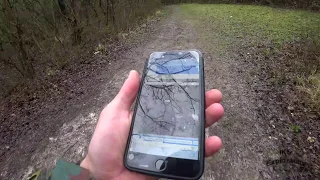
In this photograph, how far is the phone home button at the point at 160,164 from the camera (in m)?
1.26

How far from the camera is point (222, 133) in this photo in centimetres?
280

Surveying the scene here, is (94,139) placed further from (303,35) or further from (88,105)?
(303,35)

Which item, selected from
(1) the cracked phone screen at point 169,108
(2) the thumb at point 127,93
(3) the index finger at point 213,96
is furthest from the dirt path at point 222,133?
(2) the thumb at point 127,93

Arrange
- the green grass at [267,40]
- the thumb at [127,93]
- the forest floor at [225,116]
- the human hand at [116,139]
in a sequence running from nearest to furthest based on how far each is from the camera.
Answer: the human hand at [116,139], the thumb at [127,93], the forest floor at [225,116], the green grass at [267,40]

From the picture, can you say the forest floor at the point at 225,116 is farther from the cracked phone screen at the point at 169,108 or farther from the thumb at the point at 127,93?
the thumb at the point at 127,93

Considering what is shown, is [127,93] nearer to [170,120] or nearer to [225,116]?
[170,120]

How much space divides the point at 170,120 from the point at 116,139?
373mm

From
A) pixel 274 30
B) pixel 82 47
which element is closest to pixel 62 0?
pixel 82 47

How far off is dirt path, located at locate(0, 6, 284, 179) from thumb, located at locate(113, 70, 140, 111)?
1336 mm

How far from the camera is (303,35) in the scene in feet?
17.7

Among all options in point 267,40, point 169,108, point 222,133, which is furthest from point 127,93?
point 267,40

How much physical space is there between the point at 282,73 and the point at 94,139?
10.7 feet

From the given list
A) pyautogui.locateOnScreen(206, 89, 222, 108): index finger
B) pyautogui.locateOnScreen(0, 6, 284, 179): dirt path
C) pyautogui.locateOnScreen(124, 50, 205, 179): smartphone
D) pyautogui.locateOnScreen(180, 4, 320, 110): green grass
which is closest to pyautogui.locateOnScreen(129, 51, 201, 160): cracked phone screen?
pyautogui.locateOnScreen(124, 50, 205, 179): smartphone

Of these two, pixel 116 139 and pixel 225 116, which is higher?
pixel 116 139
